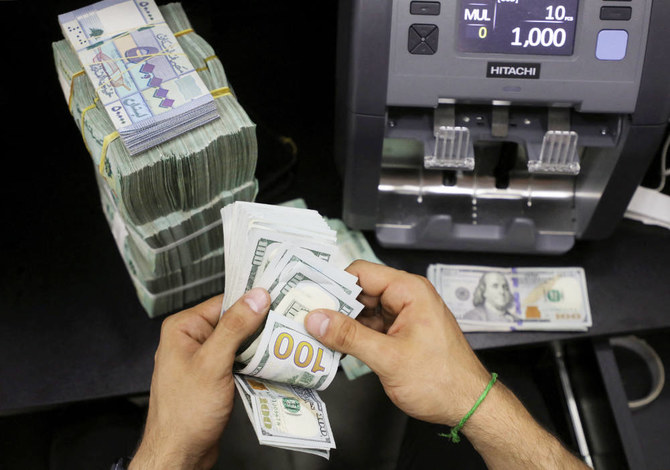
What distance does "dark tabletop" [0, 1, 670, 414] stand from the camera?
1.20 metres

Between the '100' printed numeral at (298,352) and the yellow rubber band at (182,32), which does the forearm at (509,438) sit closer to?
the '100' printed numeral at (298,352)

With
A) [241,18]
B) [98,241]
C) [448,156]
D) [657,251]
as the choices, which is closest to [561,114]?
[448,156]

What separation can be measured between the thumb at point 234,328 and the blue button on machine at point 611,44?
62 cm

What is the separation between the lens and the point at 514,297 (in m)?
1.27

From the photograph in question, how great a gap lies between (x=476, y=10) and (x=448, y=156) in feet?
0.75

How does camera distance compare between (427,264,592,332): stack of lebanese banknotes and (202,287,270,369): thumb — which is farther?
(427,264,592,332): stack of lebanese banknotes

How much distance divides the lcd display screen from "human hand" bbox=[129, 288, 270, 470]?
491mm

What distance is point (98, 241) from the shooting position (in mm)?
1347

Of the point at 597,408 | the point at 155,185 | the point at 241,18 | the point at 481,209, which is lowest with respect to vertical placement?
the point at 597,408

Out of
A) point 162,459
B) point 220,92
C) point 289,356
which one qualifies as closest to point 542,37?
point 220,92

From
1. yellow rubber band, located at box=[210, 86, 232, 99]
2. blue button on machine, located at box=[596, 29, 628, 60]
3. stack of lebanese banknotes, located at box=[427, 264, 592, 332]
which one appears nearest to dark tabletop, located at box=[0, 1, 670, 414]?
stack of lebanese banknotes, located at box=[427, 264, 592, 332]

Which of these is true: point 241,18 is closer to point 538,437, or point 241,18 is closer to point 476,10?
point 476,10

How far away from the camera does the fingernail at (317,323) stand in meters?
0.94

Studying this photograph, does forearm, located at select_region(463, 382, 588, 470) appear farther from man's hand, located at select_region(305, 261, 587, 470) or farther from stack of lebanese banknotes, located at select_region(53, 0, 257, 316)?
stack of lebanese banknotes, located at select_region(53, 0, 257, 316)
